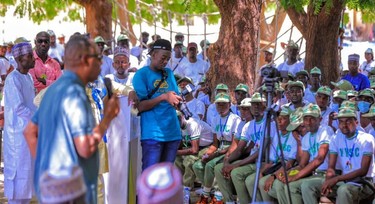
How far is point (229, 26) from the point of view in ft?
39.2

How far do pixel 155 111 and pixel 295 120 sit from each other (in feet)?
5.06

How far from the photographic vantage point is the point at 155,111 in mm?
8695

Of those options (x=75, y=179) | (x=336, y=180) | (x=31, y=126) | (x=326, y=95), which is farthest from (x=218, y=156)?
(x=75, y=179)

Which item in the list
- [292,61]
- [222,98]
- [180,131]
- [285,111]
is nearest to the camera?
[180,131]

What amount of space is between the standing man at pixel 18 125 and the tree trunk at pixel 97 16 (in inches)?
422

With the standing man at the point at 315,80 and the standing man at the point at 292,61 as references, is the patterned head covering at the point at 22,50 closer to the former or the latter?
the standing man at the point at 315,80

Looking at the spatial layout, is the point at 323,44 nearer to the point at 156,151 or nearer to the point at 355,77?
the point at 355,77

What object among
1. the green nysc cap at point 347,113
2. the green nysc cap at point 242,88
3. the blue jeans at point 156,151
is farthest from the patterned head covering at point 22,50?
the green nysc cap at point 242,88

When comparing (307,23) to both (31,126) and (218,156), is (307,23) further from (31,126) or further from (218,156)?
(31,126)

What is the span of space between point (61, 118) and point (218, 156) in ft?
18.7

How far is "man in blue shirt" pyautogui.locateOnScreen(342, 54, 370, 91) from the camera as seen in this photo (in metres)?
13.2

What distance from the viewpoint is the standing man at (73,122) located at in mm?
4996

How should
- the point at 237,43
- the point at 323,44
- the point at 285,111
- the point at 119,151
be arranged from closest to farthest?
the point at 119,151 → the point at 285,111 → the point at 237,43 → the point at 323,44

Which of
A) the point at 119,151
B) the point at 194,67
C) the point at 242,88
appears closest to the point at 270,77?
the point at 119,151
